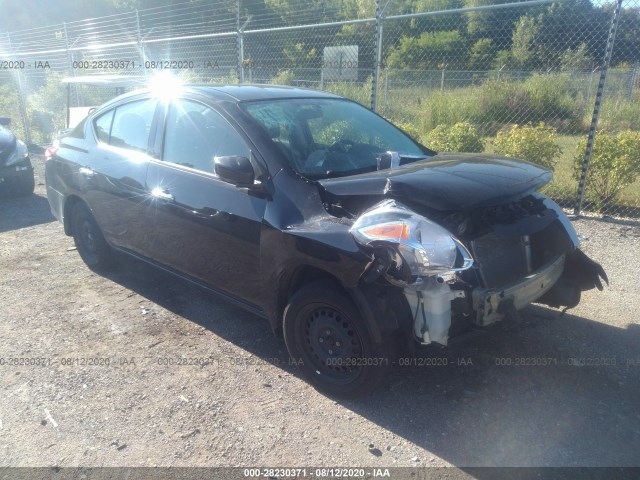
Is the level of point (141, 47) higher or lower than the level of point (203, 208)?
higher

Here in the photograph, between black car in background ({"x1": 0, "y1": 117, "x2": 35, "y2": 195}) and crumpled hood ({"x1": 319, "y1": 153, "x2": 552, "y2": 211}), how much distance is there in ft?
22.1

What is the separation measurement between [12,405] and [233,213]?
1732 mm

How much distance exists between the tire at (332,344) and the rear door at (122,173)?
1641 millimetres

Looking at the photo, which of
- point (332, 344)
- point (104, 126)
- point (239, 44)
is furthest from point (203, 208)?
point (239, 44)

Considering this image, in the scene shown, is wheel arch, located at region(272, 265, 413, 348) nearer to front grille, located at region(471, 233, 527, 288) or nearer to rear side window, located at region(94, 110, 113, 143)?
front grille, located at region(471, 233, 527, 288)

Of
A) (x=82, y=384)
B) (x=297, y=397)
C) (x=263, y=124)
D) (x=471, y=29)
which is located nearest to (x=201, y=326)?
(x=82, y=384)

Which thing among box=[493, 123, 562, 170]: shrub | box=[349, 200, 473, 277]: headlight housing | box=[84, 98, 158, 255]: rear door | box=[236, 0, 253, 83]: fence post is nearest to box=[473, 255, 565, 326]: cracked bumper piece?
box=[349, 200, 473, 277]: headlight housing

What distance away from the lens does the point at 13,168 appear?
7871 mm

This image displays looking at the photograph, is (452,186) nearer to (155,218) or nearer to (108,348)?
(155,218)

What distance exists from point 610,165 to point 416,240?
5.04 m

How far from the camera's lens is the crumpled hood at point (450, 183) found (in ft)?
8.82

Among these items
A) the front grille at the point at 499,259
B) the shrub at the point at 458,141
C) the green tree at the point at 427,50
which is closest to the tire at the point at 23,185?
the shrub at the point at 458,141

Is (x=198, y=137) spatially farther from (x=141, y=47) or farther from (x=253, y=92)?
(x=141, y=47)

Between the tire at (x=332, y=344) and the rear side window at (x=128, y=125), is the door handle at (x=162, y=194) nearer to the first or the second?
the rear side window at (x=128, y=125)
